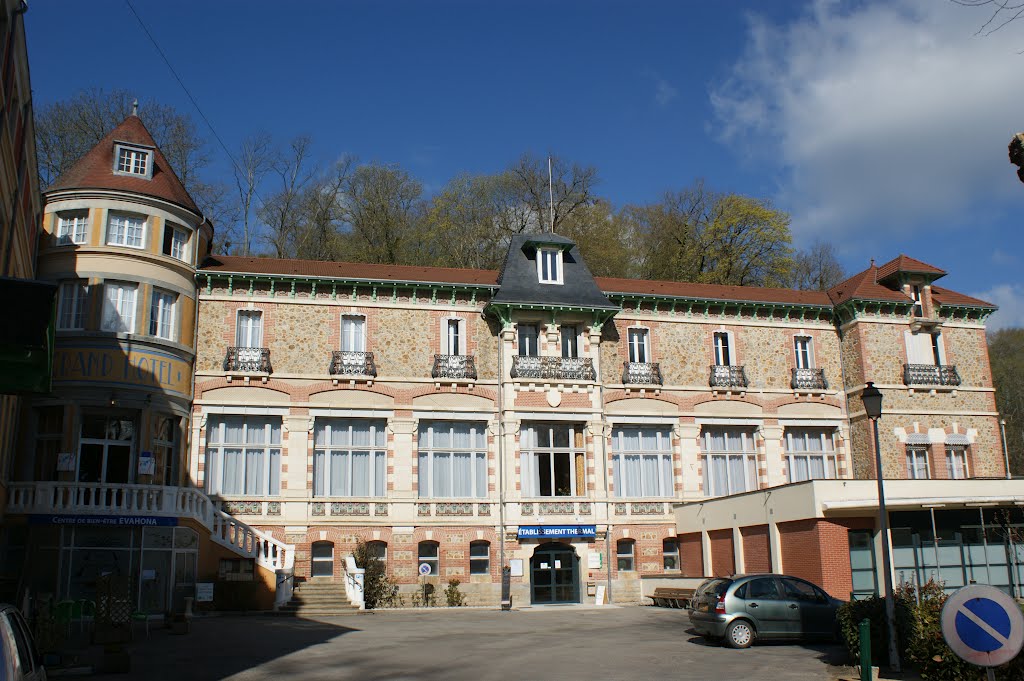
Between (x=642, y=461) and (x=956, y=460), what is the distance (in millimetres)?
11663

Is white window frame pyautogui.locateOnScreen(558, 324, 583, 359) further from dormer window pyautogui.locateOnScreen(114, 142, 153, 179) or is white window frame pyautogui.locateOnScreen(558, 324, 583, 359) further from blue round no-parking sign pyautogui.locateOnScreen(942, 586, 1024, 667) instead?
blue round no-parking sign pyautogui.locateOnScreen(942, 586, 1024, 667)

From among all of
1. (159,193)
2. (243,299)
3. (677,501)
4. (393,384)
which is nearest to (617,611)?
(677,501)

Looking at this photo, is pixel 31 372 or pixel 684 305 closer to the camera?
pixel 31 372

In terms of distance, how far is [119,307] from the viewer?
2706cm

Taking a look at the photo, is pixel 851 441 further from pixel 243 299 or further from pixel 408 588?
pixel 243 299

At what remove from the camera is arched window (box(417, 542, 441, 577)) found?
29.4m

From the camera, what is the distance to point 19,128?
19344 mm

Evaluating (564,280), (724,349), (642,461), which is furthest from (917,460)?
(564,280)

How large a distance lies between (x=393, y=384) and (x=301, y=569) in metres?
6.44

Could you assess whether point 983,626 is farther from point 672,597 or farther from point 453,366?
point 453,366

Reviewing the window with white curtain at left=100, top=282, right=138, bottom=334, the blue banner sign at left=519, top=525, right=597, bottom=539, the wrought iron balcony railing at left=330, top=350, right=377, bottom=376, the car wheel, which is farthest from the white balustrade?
the car wheel

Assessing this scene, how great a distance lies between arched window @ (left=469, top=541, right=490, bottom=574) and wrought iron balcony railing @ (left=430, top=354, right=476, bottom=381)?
5.46 metres

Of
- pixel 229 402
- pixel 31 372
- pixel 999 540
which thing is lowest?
pixel 999 540

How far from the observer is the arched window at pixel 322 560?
28.6m
